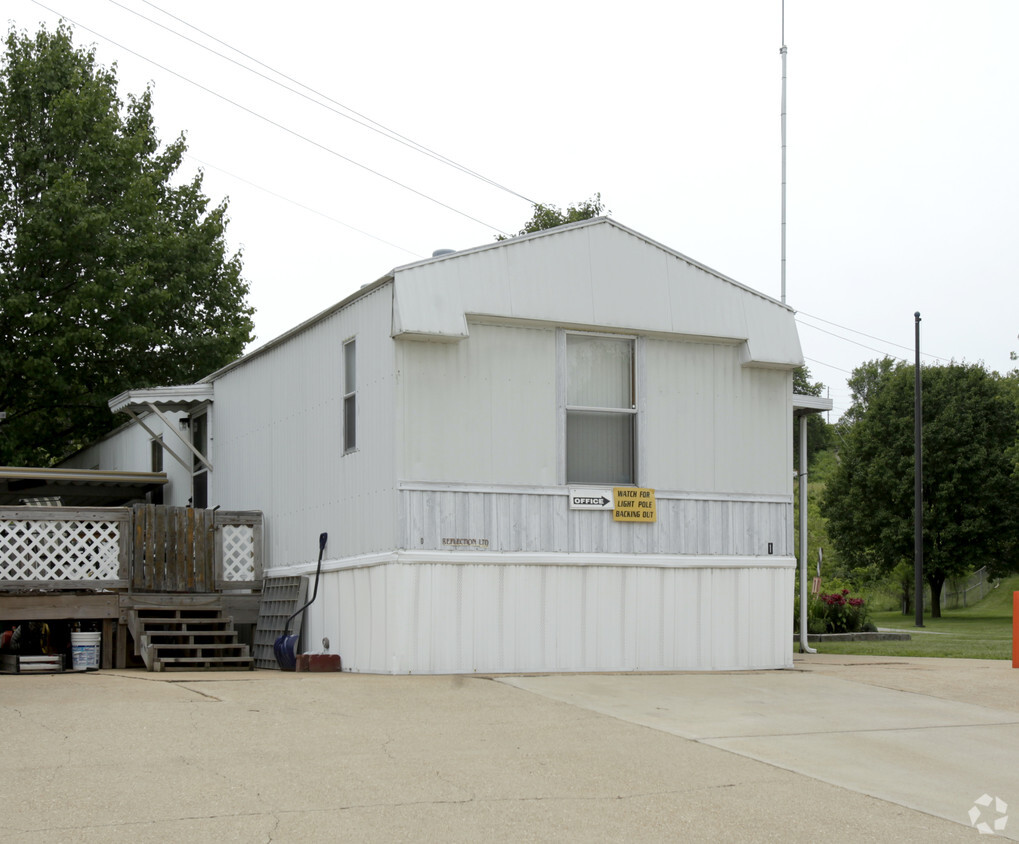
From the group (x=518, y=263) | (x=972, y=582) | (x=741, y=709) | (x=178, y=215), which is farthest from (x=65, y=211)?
(x=972, y=582)

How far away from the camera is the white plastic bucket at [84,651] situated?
14.1 meters

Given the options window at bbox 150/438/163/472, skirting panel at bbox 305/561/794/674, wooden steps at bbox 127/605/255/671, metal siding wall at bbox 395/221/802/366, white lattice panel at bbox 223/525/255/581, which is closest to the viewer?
skirting panel at bbox 305/561/794/674

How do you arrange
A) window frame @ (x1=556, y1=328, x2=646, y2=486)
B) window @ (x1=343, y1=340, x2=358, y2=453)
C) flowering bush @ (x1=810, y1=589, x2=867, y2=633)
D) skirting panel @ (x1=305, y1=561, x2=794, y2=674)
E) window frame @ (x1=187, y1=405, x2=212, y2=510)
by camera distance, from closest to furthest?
1. skirting panel @ (x1=305, y1=561, x2=794, y2=674)
2. window frame @ (x1=556, y1=328, x2=646, y2=486)
3. window @ (x1=343, y1=340, x2=358, y2=453)
4. window frame @ (x1=187, y1=405, x2=212, y2=510)
5. flowering bush @ (x1=810, y1=589, x2=867, y2=633)

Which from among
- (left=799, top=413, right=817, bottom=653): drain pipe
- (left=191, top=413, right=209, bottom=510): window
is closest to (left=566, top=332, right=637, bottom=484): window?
(left=799, top=413, right=817, bottom=653): drain pipe

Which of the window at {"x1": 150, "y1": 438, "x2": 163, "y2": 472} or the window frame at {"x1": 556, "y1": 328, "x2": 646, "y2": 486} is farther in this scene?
the window at {"x1": 150, "y1": 438, "x2": 163, "y2": 472}

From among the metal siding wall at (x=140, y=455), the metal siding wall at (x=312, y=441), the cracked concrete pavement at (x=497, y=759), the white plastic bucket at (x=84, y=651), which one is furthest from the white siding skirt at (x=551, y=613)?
the metal siding wall at (x=140, y=455)

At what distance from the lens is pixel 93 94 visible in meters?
26.0

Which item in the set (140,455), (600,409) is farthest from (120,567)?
(140,455)

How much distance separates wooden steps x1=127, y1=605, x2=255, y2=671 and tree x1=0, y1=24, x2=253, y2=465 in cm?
1112

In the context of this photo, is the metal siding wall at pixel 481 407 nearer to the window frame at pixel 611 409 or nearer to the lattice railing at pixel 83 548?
the window frame at pixel 611 409

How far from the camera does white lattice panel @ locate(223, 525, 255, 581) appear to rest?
1573 cm

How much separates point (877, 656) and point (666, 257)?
21.1 feet

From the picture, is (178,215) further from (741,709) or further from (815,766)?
(815,766)

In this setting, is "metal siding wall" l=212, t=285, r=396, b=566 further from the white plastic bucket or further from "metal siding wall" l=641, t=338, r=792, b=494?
"metal siding wall" l=641, t=338, r=792, b=494
